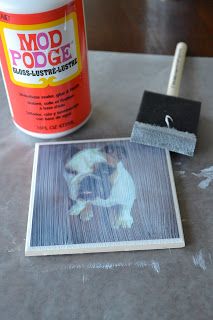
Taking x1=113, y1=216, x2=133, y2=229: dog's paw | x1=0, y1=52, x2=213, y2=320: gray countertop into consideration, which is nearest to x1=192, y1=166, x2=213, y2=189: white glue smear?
x1=0, y1=52, x2=213, y2=320: gray countertop

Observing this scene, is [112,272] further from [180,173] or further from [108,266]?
[180,173]

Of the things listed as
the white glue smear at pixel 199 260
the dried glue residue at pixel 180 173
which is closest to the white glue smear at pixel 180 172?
the dried glue residue at pixel 180 173

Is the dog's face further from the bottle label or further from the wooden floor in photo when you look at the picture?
the bottle label

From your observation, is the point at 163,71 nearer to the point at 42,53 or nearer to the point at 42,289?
the point at 42,53

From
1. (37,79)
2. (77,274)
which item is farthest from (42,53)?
(77,274)

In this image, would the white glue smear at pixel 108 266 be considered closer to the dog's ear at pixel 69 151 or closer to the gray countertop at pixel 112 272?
the gray countertop at pixel 112 272

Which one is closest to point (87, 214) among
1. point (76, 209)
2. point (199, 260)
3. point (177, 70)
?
point (76, 209)
